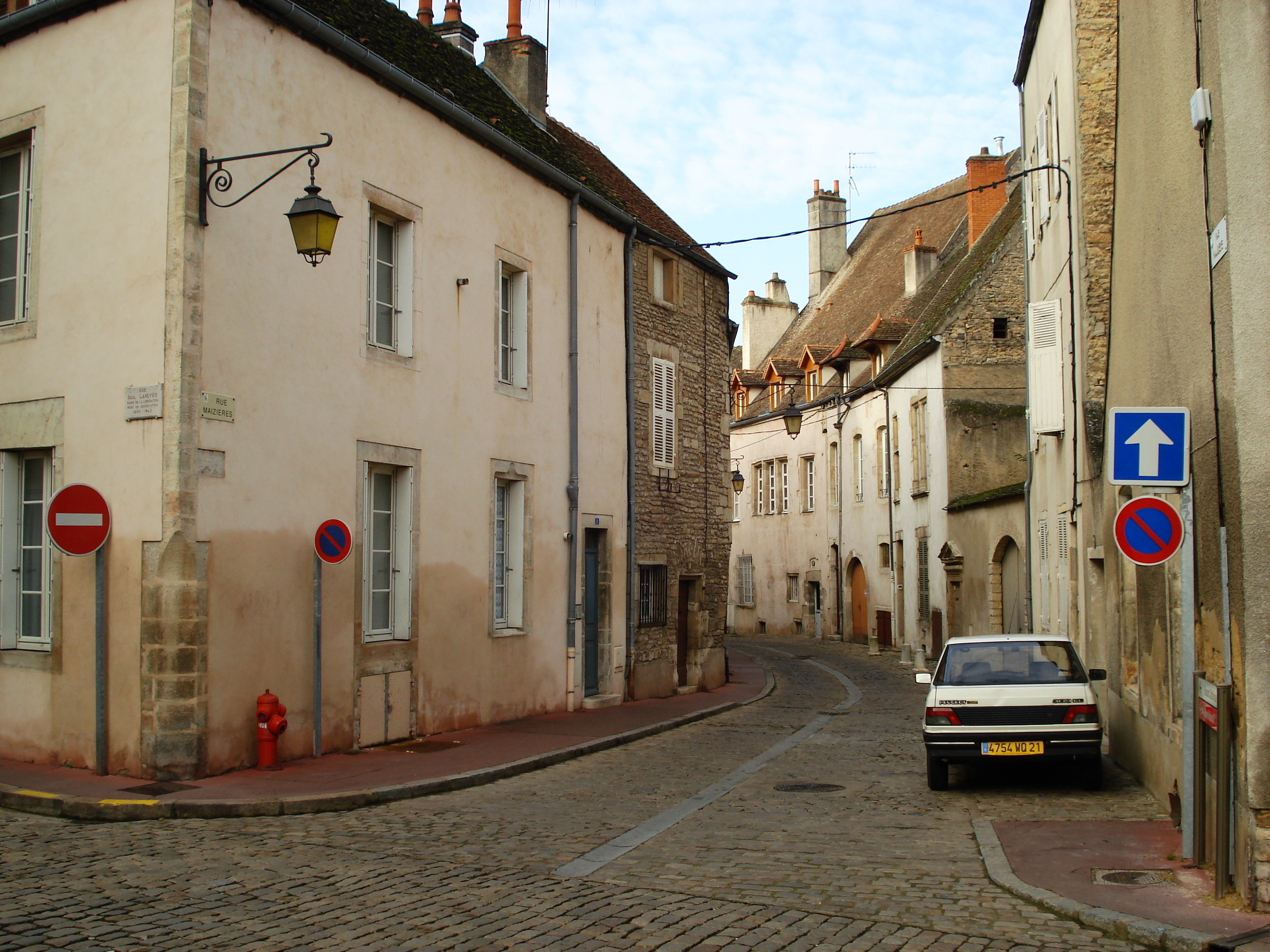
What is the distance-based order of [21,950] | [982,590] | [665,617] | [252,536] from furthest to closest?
[982,590]
[665,617]
[252,536]
[21,950]

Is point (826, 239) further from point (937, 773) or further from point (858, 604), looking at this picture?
point (937, 773)

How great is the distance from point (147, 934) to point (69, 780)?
454cm

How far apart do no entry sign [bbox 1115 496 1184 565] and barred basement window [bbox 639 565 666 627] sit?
12321 mm

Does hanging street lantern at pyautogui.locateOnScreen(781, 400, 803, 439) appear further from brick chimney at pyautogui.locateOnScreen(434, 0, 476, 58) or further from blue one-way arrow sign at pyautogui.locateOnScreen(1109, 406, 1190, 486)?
blue one-way arrow sign at pyautogui.locateOnScreen(1109, 406, 1190, 486)

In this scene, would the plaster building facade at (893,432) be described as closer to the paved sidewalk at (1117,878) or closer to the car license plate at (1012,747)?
the car license plate at (1012,747)

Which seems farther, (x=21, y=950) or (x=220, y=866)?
(x=220, y=866)

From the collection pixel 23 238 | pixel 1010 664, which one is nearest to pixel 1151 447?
pixel 1010 664

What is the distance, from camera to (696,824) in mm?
8875

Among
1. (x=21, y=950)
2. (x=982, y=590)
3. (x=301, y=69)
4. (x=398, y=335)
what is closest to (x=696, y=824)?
(x=21, y=950)

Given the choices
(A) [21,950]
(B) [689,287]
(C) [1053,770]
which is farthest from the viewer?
(B) [689,287]

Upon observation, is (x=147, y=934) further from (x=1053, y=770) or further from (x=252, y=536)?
(x=1053, y=770)

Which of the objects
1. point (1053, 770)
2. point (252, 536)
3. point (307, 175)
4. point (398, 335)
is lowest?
point (1053, 770)

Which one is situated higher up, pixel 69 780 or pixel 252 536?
pixel 252 536

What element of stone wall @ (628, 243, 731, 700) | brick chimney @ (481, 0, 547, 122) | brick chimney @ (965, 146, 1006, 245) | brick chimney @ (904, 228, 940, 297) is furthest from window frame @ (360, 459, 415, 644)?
brick chimney @ (904, 228, 940, 297)
